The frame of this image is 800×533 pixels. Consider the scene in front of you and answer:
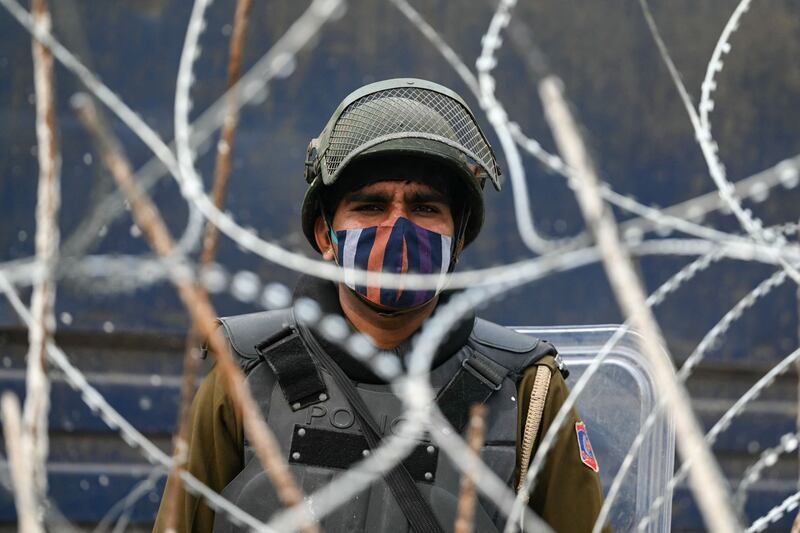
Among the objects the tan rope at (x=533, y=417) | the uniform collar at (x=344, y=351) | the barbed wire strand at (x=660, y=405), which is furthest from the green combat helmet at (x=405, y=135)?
the barbed wire strand at (x=660, y=405)

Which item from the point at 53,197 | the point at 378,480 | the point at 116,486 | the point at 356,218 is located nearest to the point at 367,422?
the point at 378,480

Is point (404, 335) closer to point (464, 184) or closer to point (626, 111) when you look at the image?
point (464, 184)

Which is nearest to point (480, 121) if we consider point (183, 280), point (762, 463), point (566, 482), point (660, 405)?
point (566, 482)

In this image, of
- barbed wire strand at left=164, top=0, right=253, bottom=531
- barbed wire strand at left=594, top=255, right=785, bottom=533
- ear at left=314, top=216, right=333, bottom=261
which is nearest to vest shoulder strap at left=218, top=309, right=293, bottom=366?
ear at left=314, top=216, right=333, bottom=261

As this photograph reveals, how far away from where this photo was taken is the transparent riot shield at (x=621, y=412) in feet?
5.95

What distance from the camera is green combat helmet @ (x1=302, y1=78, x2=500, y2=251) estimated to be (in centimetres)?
164

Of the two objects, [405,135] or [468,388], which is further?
[468,388]

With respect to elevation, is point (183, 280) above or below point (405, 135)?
below

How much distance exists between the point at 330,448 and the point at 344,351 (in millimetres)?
149

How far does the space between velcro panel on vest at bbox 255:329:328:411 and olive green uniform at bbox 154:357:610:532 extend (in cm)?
8

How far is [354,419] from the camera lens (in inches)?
68.2

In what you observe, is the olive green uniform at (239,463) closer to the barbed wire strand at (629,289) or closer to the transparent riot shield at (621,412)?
the transparent riot shield at (621,412)

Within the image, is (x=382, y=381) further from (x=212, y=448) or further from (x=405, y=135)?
(x=405, y=135)

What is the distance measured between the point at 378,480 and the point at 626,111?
1.67 metres
